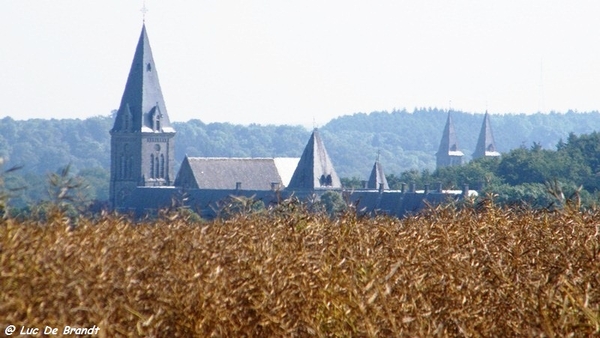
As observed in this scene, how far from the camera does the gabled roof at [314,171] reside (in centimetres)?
9356

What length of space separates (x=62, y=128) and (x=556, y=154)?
10242 cm

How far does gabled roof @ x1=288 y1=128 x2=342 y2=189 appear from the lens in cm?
9356

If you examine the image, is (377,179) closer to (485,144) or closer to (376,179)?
(376,179)

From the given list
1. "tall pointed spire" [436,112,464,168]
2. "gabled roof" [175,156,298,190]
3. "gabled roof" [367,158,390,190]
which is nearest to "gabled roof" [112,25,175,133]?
"gabled roof" [175,156,298,190]

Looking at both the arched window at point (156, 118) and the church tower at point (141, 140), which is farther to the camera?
the arched window at point (156, 118)

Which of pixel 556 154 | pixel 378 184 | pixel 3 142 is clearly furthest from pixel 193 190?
pixel 3 142

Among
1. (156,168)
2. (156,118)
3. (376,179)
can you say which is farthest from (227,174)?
(376,179)

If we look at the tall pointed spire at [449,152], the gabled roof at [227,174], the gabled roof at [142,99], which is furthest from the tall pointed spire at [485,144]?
the gabled roof at [142,99]

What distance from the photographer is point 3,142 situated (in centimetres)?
15575

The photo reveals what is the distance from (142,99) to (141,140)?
567 cm

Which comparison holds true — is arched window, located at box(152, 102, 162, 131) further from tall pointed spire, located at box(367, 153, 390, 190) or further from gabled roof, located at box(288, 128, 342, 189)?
tall pointed spire, located at box(367, 153, 390, 190)

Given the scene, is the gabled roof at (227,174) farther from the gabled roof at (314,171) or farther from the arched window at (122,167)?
the arched window at (122,167)

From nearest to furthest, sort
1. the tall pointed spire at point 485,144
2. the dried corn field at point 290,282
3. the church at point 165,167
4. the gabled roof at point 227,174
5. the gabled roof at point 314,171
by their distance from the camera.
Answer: the dried corn field at point 290,282
the gabled roof at point 314,171
the church at point 165,167
the gabled roof at point 227,174
the tall pointed spire at point 485,144

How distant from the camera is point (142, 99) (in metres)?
98.1
